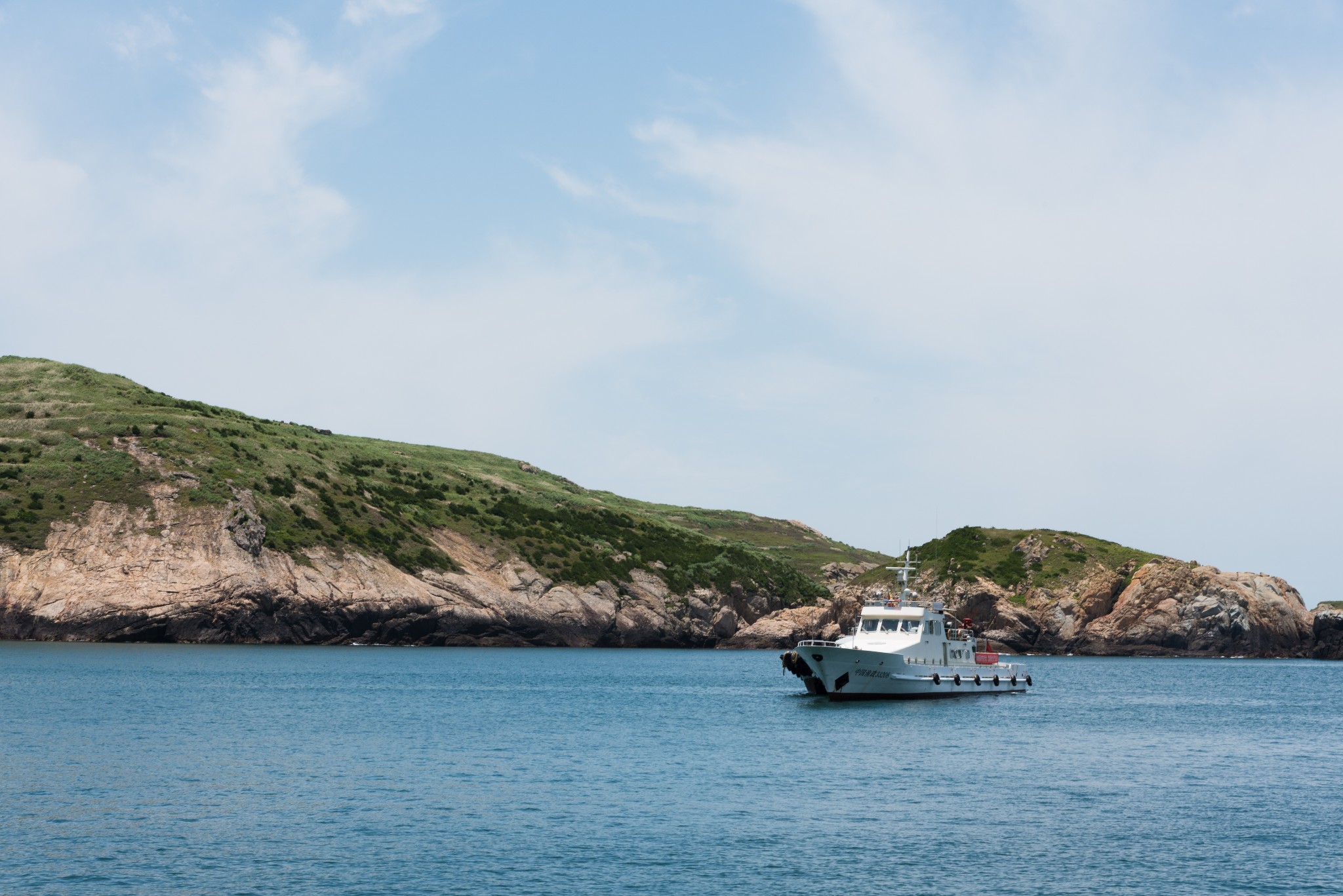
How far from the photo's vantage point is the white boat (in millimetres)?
84625

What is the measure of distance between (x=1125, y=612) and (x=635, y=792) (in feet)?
474

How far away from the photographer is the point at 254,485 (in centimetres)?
15225

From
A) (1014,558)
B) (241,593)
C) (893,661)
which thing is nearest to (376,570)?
(241,593)

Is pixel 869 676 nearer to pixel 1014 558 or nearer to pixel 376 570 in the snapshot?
pixel 376 570

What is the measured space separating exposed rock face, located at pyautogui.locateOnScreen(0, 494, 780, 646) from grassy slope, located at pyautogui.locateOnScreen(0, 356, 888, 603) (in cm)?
299

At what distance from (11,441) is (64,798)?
124469 millimetres

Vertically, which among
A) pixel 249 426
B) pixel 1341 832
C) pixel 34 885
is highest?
pixel 249 426

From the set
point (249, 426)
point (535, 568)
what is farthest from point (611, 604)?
point (249, 426)

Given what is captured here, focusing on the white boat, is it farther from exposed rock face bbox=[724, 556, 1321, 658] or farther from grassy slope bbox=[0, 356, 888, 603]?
grassy slope bbox=[0, 356, 888, 603]

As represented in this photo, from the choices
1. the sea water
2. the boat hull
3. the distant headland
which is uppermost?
the distant headland

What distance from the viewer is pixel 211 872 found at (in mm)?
31875

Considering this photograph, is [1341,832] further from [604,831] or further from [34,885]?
[34,885]

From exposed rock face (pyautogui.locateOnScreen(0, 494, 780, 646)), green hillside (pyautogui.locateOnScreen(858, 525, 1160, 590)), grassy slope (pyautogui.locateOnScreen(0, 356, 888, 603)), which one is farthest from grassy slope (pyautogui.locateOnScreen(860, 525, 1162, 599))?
exposed rock face (pyautogui.locateOnScreen(0, 494, 780, 646))

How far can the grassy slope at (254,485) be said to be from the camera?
140250 mm
